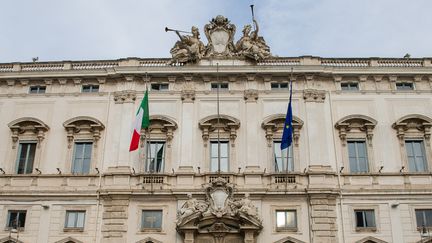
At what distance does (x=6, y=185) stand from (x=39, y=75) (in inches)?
272

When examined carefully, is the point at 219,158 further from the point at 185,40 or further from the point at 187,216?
the point at 185,40

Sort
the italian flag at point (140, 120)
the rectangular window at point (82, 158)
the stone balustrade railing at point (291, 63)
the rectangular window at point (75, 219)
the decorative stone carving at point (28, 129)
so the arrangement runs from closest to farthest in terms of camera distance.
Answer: the italian flag at point (140, 120) < the rectangular window at point (75, 219) < the rectangular window at point (82, 158) < the decorative stone carving at point (28, 129) < the stone balustrade railing at point (291, 63)

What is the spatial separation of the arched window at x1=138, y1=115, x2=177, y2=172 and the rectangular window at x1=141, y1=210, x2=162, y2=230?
2.43 meters

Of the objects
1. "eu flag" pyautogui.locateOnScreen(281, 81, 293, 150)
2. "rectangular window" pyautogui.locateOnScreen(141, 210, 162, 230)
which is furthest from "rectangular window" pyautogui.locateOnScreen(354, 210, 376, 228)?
"rectangular window" pyautogui.locateOnScreen(141, 210, 162, 230)

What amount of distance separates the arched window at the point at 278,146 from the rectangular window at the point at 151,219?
6.80 m

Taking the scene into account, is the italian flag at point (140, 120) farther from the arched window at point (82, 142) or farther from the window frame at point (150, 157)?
the arched window at point (82, 142)

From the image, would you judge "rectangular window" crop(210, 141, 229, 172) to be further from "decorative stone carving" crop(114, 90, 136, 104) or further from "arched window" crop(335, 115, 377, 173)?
"arched window" crop(335, 115, 377, 173)

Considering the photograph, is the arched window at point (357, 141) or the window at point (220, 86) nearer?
the arched window at point (357, 141)

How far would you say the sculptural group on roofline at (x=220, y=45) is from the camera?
104 ft

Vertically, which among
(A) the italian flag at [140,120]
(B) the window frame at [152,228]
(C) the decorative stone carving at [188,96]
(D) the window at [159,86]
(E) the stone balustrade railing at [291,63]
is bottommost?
(B) the window frame at [152,228]

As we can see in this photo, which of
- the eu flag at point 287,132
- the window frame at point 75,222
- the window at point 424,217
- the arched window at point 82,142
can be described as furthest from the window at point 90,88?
the window at point 424,217

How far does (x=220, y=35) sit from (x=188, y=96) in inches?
187

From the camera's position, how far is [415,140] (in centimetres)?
2967

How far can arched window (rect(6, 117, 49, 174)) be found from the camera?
29.7 metres
